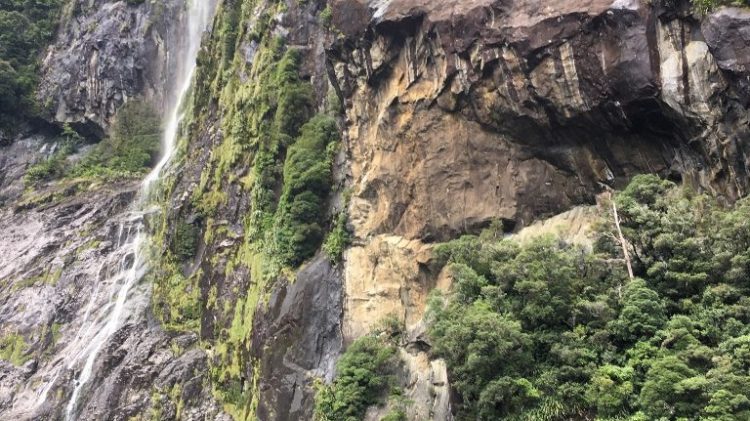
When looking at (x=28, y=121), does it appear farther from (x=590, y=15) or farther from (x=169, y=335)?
(x=590, y=15)

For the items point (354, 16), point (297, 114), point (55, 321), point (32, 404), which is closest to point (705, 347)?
point (354, 16)

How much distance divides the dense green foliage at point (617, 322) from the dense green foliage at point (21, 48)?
3634cm

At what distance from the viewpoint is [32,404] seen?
2300cm

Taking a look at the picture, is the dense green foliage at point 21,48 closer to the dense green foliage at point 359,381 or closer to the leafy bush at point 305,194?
the leafy bush at point 305,194

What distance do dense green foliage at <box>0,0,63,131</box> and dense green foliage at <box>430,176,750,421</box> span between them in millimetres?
36335

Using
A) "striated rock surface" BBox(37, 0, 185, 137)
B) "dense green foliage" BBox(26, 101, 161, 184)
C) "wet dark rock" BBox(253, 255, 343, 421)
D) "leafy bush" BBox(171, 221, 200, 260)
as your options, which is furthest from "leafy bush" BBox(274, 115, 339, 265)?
"striated rock surface" BBox(37, 0, 185, 137)

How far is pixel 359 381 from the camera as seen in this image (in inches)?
607

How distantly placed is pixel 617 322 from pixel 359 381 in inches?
247

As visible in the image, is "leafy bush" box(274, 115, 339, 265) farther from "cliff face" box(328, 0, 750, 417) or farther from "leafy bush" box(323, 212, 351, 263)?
"cliff face" box(328, 0, 750, 417)

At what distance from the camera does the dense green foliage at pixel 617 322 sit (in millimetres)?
10461

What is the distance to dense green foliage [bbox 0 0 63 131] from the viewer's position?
40406mm

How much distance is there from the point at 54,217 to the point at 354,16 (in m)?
20.7

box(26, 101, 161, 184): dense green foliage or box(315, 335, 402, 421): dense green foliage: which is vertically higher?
box(26, 101, 161, 184): dense green foliage

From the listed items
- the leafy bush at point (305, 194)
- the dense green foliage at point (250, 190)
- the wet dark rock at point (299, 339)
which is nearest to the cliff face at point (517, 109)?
the wet dark rock at point (299, 339)
